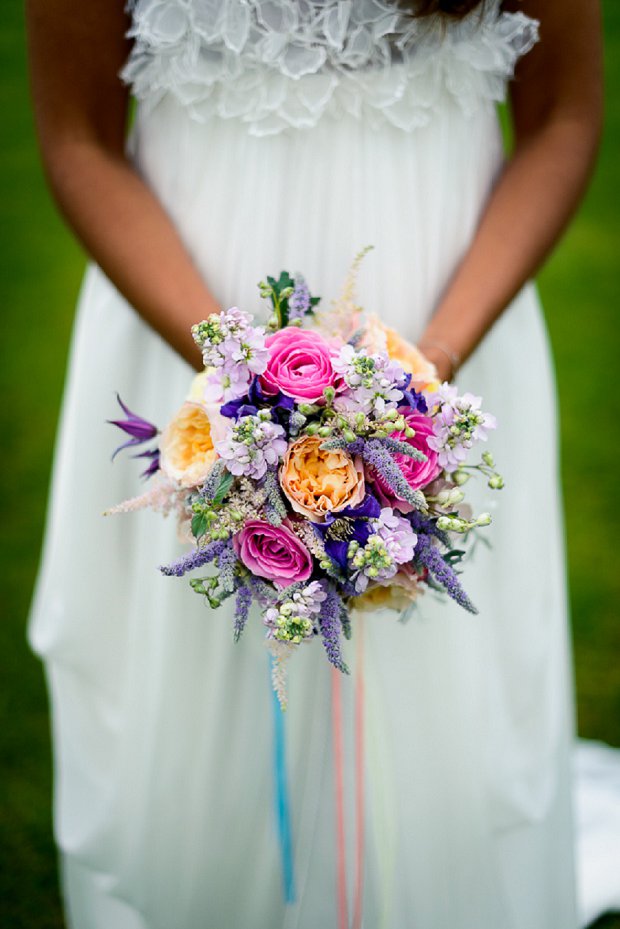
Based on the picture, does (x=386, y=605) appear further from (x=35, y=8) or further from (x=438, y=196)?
(x=35, y=8)

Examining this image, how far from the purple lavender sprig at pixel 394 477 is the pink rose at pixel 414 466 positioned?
0.13 feet

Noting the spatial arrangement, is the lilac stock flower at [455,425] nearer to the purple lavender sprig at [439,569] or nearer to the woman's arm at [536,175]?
the purple lavender sprig at [439,569]

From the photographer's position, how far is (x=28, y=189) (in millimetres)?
6961

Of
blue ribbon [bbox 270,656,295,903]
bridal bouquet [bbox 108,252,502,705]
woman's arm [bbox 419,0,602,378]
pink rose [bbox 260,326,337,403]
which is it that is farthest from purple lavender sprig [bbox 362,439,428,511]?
blue ribbon [bbox 270,656,295,903]

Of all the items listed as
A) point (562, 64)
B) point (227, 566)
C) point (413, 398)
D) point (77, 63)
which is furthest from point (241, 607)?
point (562, 64)

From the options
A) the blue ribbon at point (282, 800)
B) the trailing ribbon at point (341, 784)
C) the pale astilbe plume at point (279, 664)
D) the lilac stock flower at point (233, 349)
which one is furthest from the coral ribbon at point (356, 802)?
the lilac stock flower at point (233, 349)

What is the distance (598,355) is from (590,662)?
238cm

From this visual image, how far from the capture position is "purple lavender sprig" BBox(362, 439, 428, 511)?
1236 mm

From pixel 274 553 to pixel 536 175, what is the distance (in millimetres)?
1014

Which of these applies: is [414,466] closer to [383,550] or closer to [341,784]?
[383,550]

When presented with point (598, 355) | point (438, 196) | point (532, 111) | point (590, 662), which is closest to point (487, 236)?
point (438, 196)

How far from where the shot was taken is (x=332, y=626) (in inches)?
50.2

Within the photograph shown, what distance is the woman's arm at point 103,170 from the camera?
1650 mm

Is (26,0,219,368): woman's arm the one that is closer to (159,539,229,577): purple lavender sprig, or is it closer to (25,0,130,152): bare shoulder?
(25,0,130,152): bare shoulder
